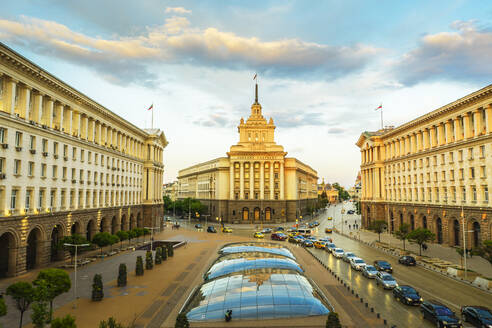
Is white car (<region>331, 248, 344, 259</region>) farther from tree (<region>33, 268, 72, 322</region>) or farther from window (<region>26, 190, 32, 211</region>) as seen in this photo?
window (<region>26, 190, 32, 211</region>)

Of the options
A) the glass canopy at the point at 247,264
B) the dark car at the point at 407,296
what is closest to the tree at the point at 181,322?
the glass canopy at the point at 247,264

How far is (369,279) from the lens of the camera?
134 feet

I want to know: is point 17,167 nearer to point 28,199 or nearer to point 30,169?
point 30,169

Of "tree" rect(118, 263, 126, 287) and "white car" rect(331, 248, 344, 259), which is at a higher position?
"tree" rect(118, 263, 126, 287)

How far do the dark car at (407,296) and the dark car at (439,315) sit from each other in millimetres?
2435

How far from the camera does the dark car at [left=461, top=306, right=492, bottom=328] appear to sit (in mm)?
24828

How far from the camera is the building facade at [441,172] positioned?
2197 inches

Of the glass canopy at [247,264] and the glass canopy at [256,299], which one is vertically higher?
the glass canopy at [247,264]

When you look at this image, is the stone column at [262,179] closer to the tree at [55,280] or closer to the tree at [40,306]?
the tree at [55,280]

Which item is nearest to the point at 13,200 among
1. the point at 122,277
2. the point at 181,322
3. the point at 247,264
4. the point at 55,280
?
the point at 122,277

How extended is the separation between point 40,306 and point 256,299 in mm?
14370

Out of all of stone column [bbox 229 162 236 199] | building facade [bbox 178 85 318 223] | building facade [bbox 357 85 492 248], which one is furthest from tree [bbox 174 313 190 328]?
stone column [bbox 229 162 236 199]

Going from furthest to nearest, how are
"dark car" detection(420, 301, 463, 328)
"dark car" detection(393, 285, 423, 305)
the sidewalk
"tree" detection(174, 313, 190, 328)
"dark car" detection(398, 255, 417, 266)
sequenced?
"dark car" detection(398, 255, 417, 266), the sidewalk, "dark car" detection(393, 285, 423, 305), "dark car" detection(420, 301, 463, 328), "tree" detection(174, 313, 190, 328)

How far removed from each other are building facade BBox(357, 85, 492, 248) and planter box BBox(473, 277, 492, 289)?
11.9 meters
